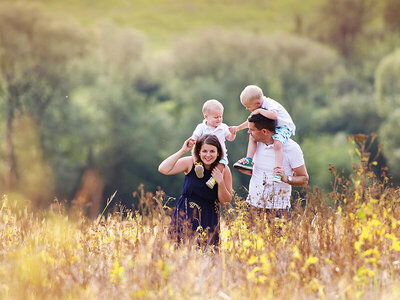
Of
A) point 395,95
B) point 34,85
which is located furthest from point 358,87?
point 34,85

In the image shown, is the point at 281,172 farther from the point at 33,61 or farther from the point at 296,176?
the point at 33,61

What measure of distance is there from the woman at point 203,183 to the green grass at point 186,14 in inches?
1784

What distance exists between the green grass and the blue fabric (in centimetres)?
4491

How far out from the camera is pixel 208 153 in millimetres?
5473

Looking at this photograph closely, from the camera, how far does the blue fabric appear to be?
566cm

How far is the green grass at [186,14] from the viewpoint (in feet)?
172

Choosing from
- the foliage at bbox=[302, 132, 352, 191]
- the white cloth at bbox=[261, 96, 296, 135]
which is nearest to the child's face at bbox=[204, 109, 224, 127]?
the white cloth at bbox=[261, 96, 296, 135]

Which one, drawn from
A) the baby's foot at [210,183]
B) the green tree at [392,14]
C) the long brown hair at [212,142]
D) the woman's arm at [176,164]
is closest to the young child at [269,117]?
the long brown hair at [212,142]

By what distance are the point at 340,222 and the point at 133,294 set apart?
7.33 feet

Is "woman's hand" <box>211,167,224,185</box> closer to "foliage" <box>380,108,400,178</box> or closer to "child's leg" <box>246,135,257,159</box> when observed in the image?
"child's leg" <box>246,135,257,159</box>

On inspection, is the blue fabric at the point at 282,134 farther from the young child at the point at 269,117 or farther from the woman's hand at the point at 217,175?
the woman's hand at the point at 217,175

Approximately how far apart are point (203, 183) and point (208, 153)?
11.8 inches

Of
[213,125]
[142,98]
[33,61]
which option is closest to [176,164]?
[213,125]

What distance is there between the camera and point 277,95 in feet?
114
